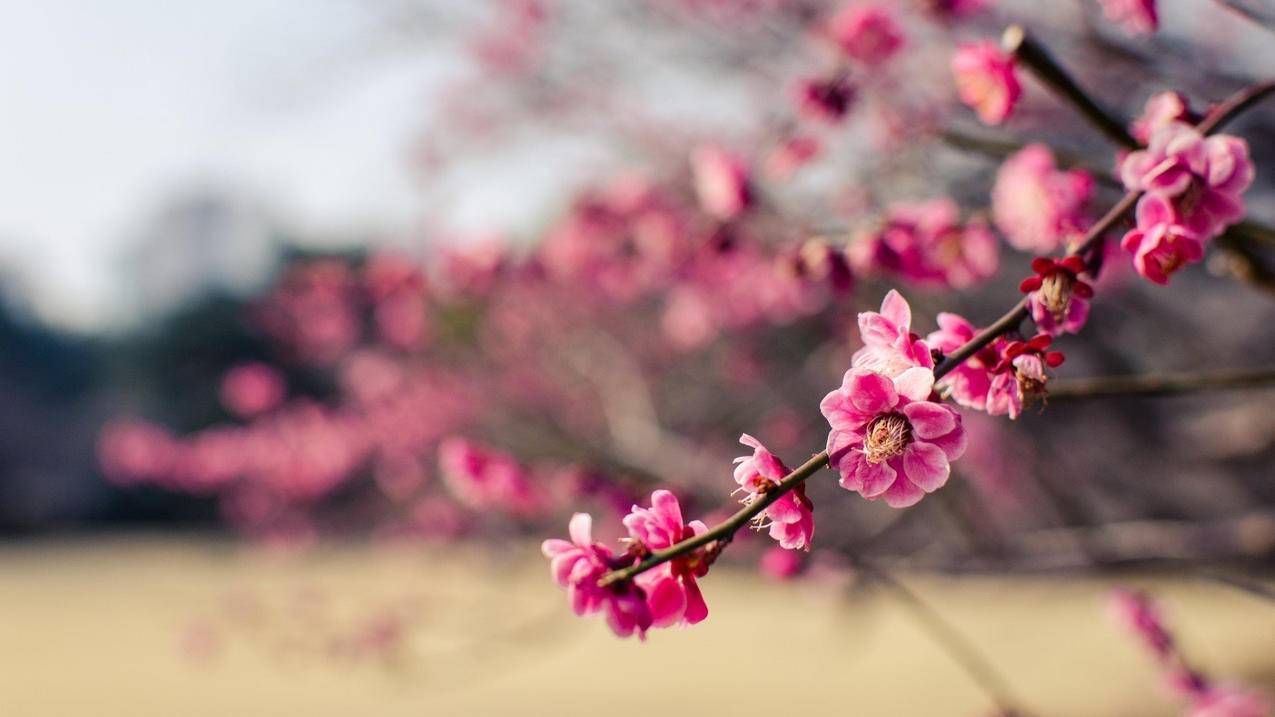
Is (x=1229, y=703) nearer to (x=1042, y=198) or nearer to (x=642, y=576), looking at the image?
(x=1042, y=198)

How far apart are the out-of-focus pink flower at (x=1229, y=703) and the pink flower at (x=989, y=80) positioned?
105cm

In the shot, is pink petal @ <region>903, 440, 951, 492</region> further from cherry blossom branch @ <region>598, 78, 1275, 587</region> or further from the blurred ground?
the blurred ground

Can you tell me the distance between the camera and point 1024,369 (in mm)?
911

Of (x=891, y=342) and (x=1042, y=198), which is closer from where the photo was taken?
(x=891, y=342)

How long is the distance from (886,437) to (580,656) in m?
6.79

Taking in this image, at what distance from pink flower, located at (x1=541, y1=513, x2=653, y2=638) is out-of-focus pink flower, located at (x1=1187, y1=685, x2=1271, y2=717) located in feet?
4.10

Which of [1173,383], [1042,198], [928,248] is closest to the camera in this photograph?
[1173,383]

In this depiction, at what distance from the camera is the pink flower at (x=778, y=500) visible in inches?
35.3

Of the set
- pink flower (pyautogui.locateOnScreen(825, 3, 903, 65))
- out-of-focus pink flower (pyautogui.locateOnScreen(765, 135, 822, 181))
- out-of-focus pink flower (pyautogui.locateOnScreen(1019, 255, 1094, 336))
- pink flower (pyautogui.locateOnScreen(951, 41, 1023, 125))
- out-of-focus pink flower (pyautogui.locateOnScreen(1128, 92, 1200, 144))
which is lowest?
out-of-focus pink flower (pyautogui.locateOnScreen(1019, 255, 1094, 336))

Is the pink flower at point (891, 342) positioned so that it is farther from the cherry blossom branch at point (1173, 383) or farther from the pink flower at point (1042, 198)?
the pink flower at point (1042, 198)

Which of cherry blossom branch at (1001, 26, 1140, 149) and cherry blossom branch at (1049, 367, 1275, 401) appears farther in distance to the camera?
cherry blossom branch at (1049, 367, 1275, 401)

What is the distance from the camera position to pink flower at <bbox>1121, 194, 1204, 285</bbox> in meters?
0.98

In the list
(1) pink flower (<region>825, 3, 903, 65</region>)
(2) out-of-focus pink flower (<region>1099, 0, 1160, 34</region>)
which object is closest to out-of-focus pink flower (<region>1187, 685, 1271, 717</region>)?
(2) out-of-focus pink flower (<region>1099, 0, 1160, 34</region>)

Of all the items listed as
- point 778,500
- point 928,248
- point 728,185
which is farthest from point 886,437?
point 728,185
